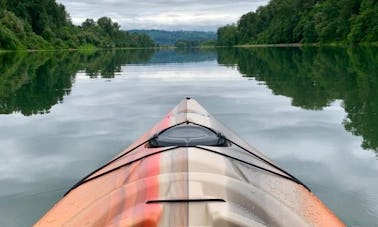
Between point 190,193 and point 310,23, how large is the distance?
275 feet

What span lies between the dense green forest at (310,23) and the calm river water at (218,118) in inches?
1766

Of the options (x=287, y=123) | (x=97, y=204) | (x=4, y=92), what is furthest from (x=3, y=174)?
(x=4, y=92)

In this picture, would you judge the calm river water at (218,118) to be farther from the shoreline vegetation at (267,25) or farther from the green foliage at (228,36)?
the green foliage at (228,36)

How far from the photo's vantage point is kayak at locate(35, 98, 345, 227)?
282 cm

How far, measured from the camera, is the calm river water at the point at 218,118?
6.04 metres

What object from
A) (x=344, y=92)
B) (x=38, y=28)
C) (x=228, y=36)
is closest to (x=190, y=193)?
(x=344, y=92)

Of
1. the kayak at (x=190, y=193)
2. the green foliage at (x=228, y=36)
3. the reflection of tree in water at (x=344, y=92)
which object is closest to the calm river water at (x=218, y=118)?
the reflection of tree in water at (x=344, y=92)

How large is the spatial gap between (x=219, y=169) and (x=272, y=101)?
9942 mm

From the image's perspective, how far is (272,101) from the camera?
13328mm

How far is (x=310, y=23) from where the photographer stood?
8256cm

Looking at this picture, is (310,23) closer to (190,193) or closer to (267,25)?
(267,25)

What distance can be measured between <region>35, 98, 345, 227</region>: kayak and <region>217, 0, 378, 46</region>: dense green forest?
56628mm

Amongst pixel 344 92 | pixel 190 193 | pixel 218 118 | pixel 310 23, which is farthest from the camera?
pixel 310 23

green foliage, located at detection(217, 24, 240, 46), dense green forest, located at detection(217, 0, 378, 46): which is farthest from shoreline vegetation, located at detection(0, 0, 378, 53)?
green foliage, located at detection(217, 24, 240, 46)
